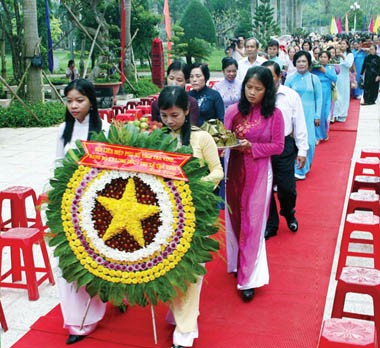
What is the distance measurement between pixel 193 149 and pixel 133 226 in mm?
669

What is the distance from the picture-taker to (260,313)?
159 inches

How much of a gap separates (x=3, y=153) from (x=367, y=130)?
6890mm

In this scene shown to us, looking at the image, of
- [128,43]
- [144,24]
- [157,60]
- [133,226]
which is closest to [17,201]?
[133,226]

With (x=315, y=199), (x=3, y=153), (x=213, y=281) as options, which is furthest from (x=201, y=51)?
(x=213, y=281)

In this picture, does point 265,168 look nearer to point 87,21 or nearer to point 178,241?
point 178,241

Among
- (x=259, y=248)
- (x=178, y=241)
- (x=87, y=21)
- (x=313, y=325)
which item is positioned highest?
(x=87, y=21)

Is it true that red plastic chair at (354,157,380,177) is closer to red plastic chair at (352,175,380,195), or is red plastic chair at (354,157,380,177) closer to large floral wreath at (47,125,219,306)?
red plastic chair at (352,175,380,195)

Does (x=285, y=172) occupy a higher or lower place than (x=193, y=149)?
lower

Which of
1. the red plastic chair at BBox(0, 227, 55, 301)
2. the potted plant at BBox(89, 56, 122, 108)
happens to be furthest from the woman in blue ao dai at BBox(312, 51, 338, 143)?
the red plastic chair at BBox(0, 227, 55, 301)

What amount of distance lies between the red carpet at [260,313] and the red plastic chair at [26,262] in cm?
39

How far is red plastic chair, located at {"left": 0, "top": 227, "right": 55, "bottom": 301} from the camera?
4355 millimetres

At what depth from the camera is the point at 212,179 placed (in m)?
3.47

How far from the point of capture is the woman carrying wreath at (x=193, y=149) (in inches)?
134

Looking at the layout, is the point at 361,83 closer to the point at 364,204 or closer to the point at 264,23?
the point at 364,204
